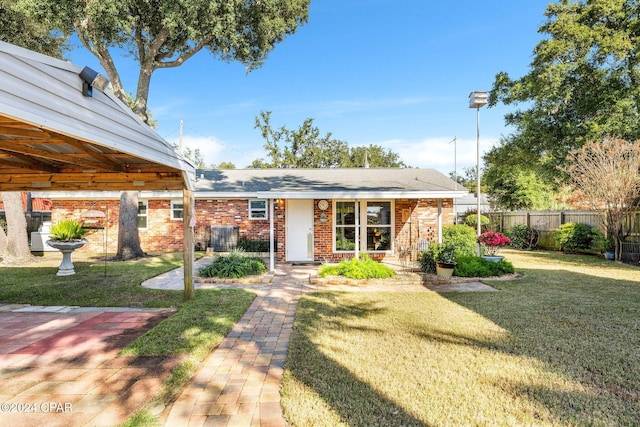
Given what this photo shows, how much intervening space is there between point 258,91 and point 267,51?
9.11 metres

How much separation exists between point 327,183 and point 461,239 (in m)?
5.39

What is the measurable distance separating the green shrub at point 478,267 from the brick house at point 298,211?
204cm

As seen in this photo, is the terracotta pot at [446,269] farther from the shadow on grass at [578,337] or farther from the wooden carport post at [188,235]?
the wooden carport post at [188,235]

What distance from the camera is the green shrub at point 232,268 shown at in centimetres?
836

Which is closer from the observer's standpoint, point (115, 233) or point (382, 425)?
point (382, 425)

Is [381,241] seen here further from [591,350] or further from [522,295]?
[591,350]

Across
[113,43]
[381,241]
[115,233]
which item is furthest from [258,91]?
[381,241]

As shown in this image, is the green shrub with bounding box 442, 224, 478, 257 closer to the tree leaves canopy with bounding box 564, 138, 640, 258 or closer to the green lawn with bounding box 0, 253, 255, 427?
the tree leaves canopy with bounding box 564, 138, 640, 258

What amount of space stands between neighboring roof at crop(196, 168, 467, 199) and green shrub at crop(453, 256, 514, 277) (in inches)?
91.4

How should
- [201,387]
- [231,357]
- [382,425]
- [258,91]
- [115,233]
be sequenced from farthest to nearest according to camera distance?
[258,91] < [115,233] < [231,357] < [201,387] < [382,425]

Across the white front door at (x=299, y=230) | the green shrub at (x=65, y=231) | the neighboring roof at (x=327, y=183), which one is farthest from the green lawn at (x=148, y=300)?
the neighboring roof at (x=327, y=183)

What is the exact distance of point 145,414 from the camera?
2.66 metres

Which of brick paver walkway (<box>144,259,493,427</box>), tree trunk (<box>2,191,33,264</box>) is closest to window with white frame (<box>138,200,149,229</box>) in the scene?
tree trunk (<box>2,191,33,264</box>)

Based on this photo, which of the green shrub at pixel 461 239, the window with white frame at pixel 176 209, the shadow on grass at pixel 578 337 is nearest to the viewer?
the shadow on grass at pixel 578 337
